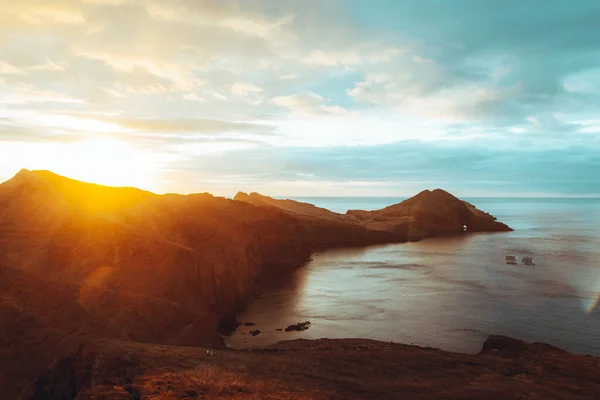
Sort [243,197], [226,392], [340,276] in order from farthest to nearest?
[243,197]
[340,276]
[226,392]

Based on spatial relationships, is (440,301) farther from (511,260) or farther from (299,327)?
(511,260)

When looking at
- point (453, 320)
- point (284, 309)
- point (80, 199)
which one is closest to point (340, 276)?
point (284, 309)

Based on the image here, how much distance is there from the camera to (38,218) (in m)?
37.7

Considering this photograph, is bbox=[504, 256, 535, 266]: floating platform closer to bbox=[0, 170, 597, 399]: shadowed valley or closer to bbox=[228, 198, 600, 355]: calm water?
bbox=[228, 198, 600, 355]: calm water

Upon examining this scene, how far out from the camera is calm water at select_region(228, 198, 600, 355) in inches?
1548

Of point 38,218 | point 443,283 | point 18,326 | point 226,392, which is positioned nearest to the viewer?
point 226,392

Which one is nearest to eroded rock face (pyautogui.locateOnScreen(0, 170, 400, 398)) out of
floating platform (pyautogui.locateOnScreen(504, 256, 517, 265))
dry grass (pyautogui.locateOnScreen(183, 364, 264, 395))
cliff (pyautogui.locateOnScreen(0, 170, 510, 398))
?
cliff (pyautogui.locateOnScreen(0, 170, 510, 398))

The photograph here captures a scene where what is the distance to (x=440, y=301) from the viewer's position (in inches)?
2053

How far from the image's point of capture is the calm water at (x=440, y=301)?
39312 mm

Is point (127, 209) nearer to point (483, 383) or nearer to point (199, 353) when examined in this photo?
point (199, 353)

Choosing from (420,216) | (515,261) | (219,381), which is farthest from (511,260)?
(219,381)

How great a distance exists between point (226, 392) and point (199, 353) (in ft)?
22.9

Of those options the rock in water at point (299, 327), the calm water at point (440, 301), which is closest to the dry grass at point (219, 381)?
the calm water at point (440, 301)

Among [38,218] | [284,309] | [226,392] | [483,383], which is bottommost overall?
[284,309]
